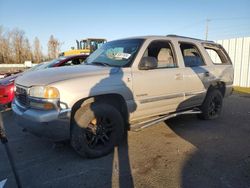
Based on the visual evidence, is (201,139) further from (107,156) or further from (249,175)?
(107,156)

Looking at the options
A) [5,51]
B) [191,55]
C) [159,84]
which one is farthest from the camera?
[5,51]

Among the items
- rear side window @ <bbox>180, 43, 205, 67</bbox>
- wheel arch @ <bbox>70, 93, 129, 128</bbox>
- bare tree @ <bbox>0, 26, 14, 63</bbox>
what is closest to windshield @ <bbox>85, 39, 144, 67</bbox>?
wheel arch @ <bbox>70, 93, 129, 128</bbox>

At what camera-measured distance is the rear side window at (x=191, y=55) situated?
5172mm

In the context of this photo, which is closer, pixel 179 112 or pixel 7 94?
pixel 179 112

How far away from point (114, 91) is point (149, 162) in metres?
1.26

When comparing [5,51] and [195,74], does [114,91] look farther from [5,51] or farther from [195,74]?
[5,51]

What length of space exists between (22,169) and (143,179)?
5.94 ft

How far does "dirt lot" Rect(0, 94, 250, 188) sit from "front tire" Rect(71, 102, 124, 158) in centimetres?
18

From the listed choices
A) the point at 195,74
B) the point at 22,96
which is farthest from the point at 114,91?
the point at 195,74

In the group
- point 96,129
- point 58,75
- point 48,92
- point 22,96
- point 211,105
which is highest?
point 58,75

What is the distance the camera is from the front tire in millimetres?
3584

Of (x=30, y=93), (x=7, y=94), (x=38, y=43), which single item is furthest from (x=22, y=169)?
(x=38, y=43)

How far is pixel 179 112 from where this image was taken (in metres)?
5.16

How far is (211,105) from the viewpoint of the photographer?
6.00 metres
